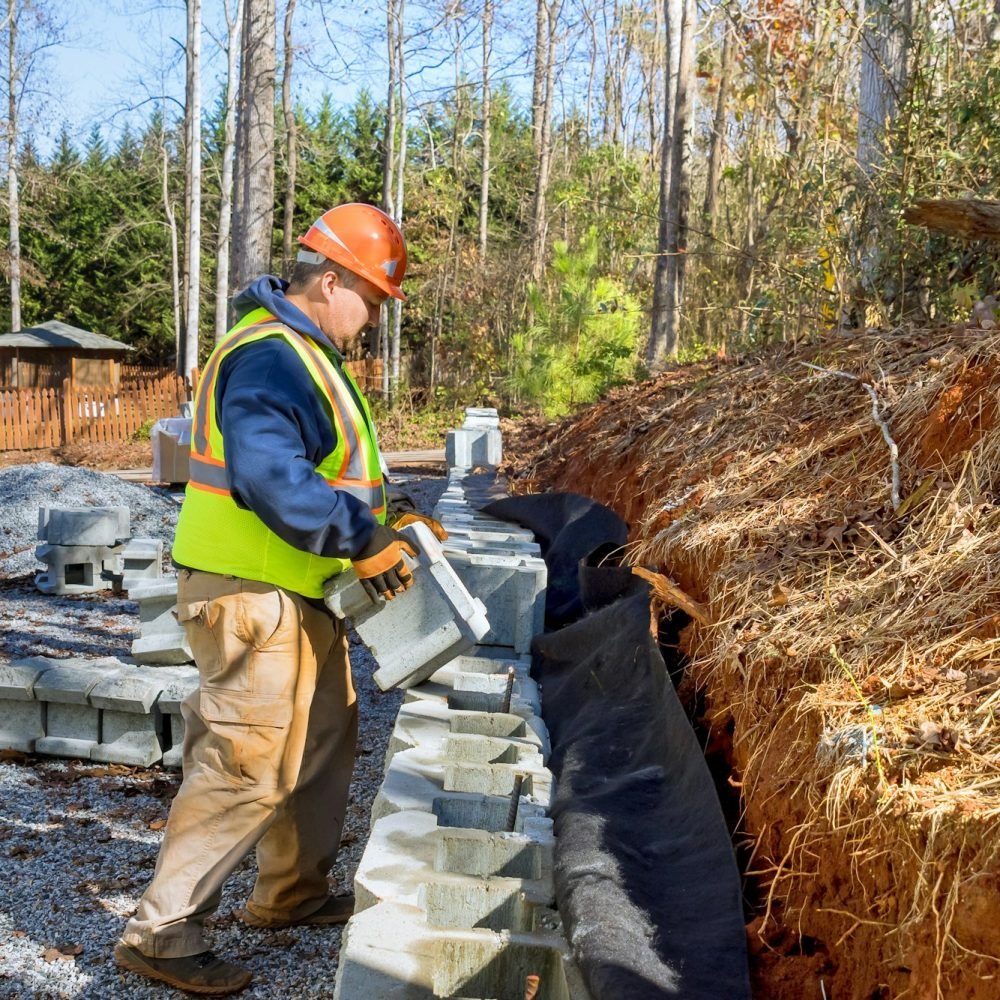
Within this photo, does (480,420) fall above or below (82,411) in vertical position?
above

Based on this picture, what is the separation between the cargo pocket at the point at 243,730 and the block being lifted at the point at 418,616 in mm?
338

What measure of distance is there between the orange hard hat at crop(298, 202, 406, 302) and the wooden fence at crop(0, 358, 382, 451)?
22.0 m

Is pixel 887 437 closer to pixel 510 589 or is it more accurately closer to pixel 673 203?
pixel 510 589

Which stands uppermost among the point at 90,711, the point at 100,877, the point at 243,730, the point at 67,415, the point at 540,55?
the point at 540,55

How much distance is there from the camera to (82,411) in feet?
85.2

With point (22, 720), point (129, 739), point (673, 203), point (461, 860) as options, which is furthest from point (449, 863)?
point (673, 203)

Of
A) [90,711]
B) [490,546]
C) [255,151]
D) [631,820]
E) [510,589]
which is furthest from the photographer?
[255,151]

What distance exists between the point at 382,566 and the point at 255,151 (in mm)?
8122

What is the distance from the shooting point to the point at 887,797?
2240 millimetres

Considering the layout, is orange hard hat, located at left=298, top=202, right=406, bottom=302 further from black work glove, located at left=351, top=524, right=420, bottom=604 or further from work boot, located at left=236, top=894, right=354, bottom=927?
work boot, located at left=236, top=894, right=354, bottom=927

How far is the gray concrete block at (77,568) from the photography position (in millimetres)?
9555

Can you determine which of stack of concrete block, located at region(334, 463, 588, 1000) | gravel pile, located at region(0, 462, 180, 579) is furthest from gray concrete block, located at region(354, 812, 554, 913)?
gravel pile, located at region(0, 462, 180, 579)

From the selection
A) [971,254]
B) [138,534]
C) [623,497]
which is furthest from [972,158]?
[138,534]

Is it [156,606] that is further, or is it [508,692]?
[156,606]
